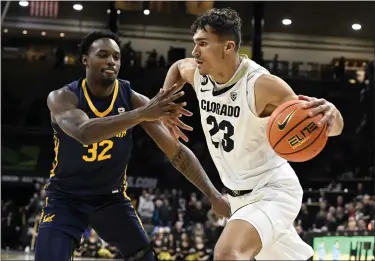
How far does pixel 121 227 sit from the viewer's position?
4008mm

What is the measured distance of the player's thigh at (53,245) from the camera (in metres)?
3.72

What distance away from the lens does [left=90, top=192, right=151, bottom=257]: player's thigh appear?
4008 mm

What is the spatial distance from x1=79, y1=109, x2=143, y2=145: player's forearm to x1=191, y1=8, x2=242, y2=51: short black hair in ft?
2.34

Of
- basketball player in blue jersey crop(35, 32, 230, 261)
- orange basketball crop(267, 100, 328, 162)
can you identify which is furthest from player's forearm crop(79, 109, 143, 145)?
orange basketball crop(267, 100, 328, 162)

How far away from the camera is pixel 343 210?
12.5 meters

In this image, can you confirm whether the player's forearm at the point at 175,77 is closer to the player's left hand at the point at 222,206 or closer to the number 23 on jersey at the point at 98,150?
the number 23 on jersey at the point at 98,150

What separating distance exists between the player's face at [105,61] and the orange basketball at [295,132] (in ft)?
4.30

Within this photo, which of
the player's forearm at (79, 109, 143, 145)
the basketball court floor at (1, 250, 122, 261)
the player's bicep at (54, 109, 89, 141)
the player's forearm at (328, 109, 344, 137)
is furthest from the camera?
→ the basketball court floor at (1, 250, 122, 261)

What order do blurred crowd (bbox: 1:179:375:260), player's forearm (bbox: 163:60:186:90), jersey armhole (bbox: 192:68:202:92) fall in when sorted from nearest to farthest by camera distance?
jersey armhole (bbox: 192:68:202:92), player's forearm (bbox: 163:60:186:90), blurred crowd (bbox: 1:179:375:260)

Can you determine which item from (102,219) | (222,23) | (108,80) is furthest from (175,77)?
(102,219)

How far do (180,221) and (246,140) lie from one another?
370 inches

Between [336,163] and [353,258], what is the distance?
277 inches

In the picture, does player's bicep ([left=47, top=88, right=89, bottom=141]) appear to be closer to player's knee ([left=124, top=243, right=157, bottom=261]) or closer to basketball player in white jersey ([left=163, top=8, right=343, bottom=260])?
basketball player in white jersey ([left=163, top=8, right=343, bottom=260])

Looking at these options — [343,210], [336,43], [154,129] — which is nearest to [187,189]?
[343,210]
